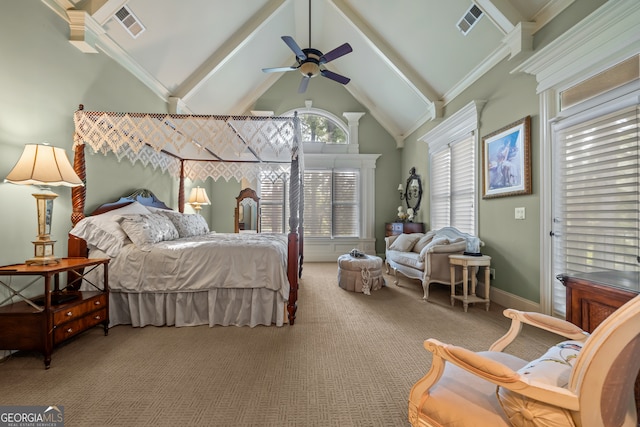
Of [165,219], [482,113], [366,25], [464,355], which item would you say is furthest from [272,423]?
[366,25]

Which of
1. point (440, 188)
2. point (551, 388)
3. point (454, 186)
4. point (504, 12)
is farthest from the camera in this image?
point (440, 188)

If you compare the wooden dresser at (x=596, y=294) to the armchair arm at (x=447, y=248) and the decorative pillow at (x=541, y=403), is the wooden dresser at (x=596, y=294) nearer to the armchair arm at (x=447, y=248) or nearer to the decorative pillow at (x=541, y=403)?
the decorative pillow at (x=541, y=403)

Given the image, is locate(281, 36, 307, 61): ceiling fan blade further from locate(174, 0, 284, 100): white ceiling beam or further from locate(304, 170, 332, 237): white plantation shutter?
locate(304, 170, 332, 237): white plantation shutter

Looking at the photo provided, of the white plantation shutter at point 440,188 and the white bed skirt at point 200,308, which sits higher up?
the white plantation shutter at point 440,188

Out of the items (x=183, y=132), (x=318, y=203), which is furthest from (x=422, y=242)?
(x=183, y=132)

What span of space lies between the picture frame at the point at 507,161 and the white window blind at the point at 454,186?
1.15 ft

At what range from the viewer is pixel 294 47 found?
3.65 meters

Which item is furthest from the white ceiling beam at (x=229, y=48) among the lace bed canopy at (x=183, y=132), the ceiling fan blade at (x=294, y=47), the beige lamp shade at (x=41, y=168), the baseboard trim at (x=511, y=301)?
the baseboard trim at (x=511, y=301)

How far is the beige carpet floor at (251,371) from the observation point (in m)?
1.58

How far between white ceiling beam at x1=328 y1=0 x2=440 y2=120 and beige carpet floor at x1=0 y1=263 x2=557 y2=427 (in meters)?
3.84

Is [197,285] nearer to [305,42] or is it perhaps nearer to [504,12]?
[504,12]

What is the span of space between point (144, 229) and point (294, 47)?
288 cm

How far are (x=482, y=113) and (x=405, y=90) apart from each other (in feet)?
6.51

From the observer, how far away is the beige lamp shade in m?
2.10
